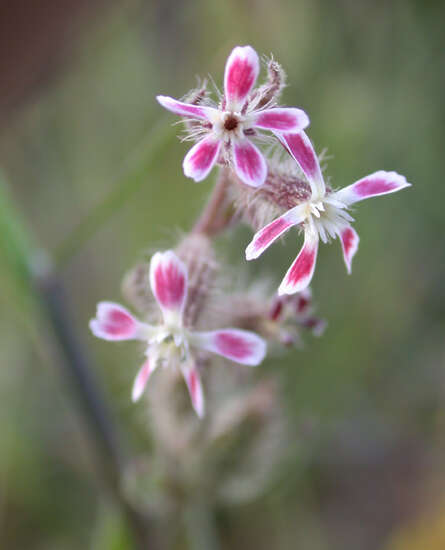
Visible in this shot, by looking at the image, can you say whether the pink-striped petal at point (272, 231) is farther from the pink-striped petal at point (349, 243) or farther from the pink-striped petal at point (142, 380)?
the pink-striped petal at point (142, 380)

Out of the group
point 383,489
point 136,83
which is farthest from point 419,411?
point 136,83

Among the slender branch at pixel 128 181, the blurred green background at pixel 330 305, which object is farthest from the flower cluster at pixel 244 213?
the blurred green background at pixel 330 305

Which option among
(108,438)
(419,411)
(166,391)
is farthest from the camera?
(419,411)

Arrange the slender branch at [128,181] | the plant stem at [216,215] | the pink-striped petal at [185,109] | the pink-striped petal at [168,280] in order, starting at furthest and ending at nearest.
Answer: the slender branch at [128,181], the plant stem at [216,215], the pink-striped petal at [168,280], the pink-striped petal at [185,109]

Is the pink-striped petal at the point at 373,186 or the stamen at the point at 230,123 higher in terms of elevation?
the pink-striped petal at the point at 373,186

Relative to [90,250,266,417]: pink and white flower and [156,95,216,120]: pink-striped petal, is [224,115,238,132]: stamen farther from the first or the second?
[90,250,266,417]: pink and white flower

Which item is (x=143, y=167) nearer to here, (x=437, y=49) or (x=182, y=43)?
(x=437, y=49)
